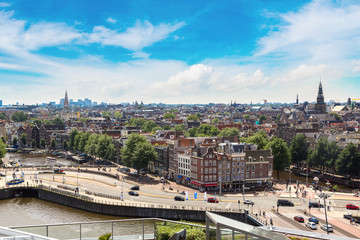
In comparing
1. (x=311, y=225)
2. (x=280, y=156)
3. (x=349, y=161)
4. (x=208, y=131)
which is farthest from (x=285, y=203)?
(x=208, y=131)

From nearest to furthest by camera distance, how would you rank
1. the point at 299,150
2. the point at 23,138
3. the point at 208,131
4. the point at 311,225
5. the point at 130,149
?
1. the point at 311,225
2. the point at 130,149
3. the point at 299,150
4. the point at 208,131
5. the point at 23,138

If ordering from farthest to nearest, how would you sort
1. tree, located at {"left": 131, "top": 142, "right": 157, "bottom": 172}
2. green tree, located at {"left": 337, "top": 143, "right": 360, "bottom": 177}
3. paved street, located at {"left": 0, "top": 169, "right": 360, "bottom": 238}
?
tree, located at {"left": 131, "top": 142, "right": 157, "bottom": 172}
green tree, located at {"left": 337, "top": 143, "right": 360, "bottom": 177}
paved street, located at {"left": 0, "top": 169, "right": 360, "bottom": 238}

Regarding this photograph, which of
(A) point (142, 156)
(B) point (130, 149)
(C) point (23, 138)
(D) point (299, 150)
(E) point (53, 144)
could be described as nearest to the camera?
(A) point (142, 156)

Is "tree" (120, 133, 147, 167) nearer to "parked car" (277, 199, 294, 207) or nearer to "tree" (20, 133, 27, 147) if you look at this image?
"parked car" (277, 199, 294, 207)

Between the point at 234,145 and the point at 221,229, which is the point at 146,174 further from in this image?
the point at 221,229

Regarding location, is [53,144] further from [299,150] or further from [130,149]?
[299,150]

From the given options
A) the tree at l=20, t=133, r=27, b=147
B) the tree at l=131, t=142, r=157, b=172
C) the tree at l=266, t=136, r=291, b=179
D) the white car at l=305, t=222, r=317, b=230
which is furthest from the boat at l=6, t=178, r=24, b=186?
the tree at l=20, t=133, r=27, b=147

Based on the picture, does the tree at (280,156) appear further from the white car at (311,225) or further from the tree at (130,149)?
the white car at (311,225)

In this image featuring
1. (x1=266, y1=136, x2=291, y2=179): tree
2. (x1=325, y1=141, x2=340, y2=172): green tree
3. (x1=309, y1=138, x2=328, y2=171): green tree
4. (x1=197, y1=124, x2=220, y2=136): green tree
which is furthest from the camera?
(x1=197, y1=124, x2=220, y2=136): green tree
